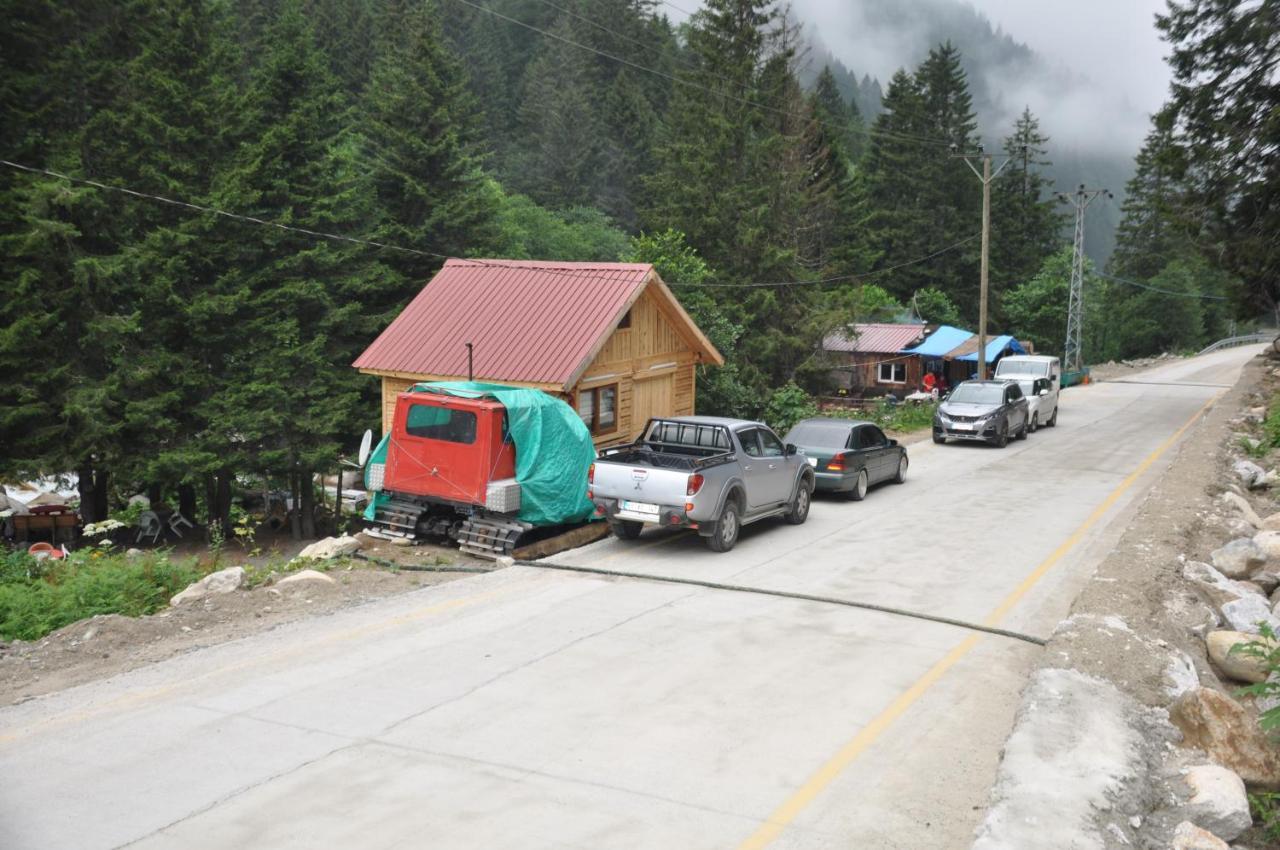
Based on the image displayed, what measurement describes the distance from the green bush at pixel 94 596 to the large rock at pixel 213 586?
58 centimetres

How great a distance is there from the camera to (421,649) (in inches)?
397

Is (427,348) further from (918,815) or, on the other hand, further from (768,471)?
(918,815)

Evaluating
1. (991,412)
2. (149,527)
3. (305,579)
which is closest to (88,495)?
(149,527)

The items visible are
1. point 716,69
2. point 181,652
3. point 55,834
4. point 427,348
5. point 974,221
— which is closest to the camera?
point 55,834

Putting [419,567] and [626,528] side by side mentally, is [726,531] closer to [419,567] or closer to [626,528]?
→ [626,528]

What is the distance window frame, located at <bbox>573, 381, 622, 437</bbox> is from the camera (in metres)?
22.5

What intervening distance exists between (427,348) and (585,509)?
8.79 m

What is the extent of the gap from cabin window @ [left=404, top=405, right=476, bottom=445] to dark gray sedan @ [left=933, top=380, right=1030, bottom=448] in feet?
56.2

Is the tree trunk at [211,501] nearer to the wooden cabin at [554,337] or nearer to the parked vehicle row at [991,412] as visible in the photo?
the wooden cabin at [554,337]

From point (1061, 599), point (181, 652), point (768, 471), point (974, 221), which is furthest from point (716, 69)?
point (181, 652)

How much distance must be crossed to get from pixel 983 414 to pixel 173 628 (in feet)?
74.5

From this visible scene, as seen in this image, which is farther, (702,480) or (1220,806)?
(702,480)

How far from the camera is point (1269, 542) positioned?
13.8m

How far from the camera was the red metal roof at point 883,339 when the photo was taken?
2121 inches
